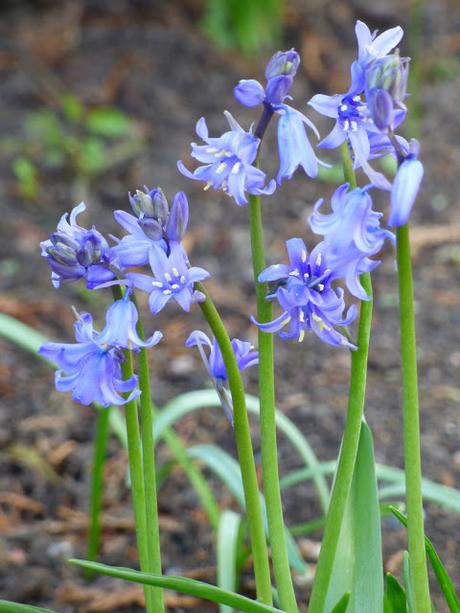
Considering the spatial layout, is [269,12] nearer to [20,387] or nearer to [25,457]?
[20,387]

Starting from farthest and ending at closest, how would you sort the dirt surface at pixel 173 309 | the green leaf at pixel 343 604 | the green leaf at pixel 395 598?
the dirt surface at pixel 173 309
the green leaf at pixel 395 598
the green leaf at pixel 343 604

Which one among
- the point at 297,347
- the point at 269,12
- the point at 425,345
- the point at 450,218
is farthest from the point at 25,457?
the point at 269,12

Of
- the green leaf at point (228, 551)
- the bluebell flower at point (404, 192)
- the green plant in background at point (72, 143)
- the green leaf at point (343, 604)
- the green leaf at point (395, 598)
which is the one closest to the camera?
the bluebell flower at point (404, 192)

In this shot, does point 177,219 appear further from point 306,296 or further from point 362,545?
point 362,545

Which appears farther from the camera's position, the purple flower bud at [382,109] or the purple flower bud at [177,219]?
the purple flower bud at [177,219]

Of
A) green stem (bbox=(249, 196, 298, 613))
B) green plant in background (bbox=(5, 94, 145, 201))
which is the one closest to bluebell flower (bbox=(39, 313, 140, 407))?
green stem (bbox=(249, 196, 298, 613))

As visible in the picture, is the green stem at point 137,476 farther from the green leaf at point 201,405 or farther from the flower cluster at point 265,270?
the green leaf at point 201,405

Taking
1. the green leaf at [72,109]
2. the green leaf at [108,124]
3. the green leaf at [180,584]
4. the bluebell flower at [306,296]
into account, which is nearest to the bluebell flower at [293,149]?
the bluebell flower at [306,296]
